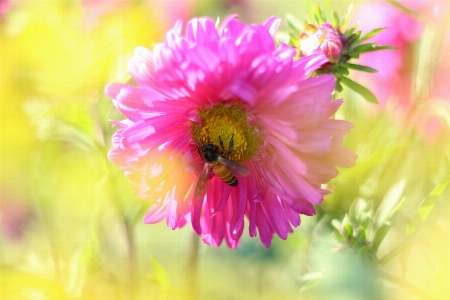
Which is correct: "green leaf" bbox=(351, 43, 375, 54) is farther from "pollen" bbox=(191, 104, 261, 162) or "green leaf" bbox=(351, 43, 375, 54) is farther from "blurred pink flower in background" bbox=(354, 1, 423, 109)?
"blurred pink flower in background" bbox=(354, 1, 423, 109)

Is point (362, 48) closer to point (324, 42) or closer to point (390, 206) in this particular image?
point (324, 42)

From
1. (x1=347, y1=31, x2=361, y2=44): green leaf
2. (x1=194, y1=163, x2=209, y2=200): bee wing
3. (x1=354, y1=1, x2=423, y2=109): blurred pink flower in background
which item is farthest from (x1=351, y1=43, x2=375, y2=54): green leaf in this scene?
(x1=354, y1=1, x2=423, y2=109): blurred pink flower in background

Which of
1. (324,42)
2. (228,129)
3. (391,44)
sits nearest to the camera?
(324,42)

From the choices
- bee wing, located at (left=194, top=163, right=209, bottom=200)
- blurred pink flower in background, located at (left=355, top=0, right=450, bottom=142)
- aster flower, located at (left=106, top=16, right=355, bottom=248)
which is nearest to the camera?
aster flower, located at (left=106, top=16, right=355, bottom=248)

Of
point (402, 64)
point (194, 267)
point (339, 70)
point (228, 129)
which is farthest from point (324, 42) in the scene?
point (402, 64)

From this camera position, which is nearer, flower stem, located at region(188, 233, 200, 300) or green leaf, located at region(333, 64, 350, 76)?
green leaf, located at region(333, 64, 350, 76)

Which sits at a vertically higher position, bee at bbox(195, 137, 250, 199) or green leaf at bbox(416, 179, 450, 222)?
bee at bbox(195, 137, 250, 199)

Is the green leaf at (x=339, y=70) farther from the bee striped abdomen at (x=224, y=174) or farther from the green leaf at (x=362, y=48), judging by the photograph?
the bee striped abdomen at (x=224, y=174)

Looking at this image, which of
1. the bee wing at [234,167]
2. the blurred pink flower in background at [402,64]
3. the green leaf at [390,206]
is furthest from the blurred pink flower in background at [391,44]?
the bee wing at [234,167]

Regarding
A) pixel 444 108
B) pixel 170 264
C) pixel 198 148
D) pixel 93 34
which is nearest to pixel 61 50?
pixel 93 34
